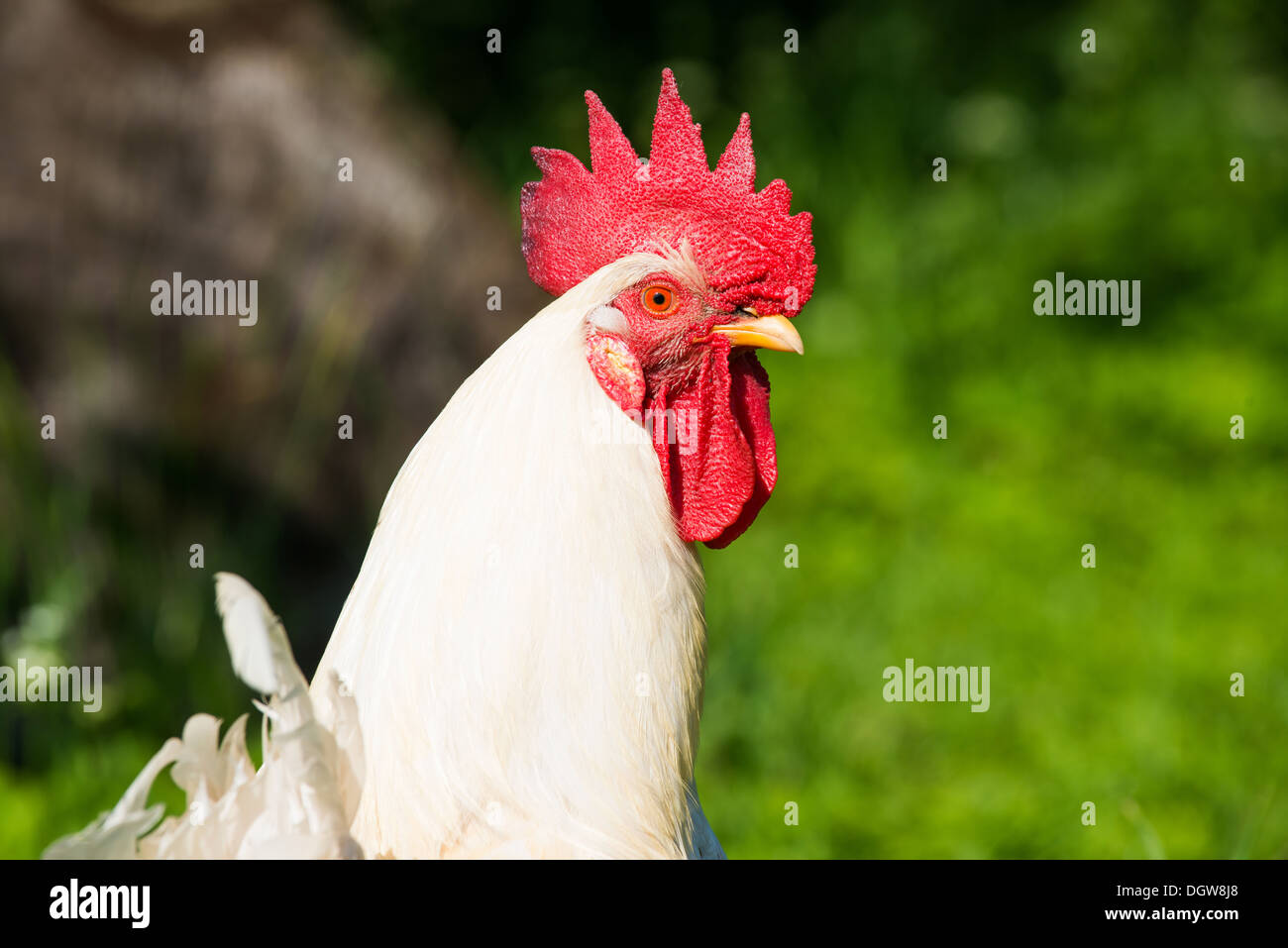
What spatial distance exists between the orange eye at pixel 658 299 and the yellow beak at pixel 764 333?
11cm

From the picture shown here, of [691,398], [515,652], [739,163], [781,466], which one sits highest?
[739,163]

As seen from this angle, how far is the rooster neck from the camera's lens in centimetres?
207

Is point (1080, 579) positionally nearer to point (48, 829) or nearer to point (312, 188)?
point (312, 188)

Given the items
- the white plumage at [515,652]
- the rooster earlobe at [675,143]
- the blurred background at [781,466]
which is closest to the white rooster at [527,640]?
the white plumage at [515,652]

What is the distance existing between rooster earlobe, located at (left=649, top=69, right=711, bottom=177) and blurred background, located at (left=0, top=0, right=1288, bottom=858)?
183cm

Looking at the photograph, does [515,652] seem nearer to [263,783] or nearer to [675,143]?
[263,783]

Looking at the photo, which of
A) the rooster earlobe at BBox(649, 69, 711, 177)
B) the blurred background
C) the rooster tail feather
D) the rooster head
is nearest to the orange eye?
the rooster head

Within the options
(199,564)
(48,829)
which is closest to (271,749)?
(48,829)

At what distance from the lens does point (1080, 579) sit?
5.04 metres

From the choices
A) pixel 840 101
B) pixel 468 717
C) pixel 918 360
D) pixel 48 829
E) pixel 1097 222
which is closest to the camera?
pixel 468 717

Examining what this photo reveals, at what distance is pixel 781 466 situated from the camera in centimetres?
→ 568

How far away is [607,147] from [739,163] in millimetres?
249

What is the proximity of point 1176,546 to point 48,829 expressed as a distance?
13.0 feet

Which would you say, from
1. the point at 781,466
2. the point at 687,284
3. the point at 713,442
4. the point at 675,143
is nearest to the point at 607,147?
the point at 675,143
